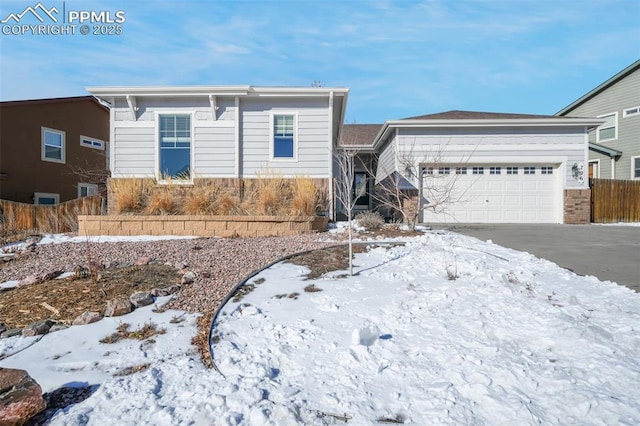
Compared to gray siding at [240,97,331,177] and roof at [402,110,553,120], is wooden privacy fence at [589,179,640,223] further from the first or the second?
gray siding at [240,97,331,177]

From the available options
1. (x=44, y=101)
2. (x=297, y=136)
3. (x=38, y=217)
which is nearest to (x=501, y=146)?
(x=297, y=136)

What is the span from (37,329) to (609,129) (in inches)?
922

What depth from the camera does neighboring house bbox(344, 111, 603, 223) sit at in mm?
12297

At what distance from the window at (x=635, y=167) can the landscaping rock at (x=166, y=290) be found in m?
20.6

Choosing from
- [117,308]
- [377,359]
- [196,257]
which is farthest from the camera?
[196,257]

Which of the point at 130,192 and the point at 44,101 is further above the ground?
the point at 44,101

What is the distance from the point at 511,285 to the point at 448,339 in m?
1.70

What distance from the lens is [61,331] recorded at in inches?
132

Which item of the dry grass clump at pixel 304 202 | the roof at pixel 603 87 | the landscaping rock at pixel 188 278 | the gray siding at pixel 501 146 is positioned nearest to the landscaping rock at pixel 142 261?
the landscaping rock at pixel 188 278

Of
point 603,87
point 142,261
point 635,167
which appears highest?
point 603,87

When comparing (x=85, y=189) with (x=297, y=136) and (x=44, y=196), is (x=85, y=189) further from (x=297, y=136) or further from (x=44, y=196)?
(x=297, y=136)

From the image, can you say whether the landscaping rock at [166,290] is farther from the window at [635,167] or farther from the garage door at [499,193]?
the window at [635,167]

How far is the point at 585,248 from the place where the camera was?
7.28 meters

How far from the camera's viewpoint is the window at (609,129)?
59.3 ft
